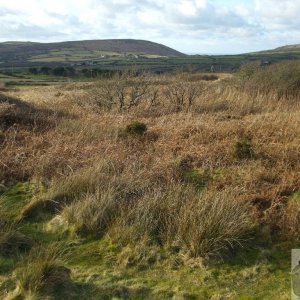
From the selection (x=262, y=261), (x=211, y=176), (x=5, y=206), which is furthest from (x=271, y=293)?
(x=5, y=206)

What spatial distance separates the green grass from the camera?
13.5 feet

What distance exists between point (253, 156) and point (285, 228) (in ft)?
9.50

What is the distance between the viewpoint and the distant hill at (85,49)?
138m

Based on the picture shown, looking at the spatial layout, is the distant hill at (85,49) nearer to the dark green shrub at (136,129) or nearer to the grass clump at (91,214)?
the dark green shrub at (136,129)

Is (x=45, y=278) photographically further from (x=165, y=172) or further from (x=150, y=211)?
(x=165, y=172)

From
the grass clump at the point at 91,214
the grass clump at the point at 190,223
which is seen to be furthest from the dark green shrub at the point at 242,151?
the grass clump at the point at 91,214

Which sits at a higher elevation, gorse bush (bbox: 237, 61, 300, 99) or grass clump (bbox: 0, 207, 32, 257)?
gorse bush (bbox: 237, 61, 300, 99)

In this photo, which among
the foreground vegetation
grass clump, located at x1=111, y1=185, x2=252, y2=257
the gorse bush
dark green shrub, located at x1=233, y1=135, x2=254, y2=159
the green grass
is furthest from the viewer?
the gorse bush

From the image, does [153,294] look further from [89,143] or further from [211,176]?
[89,143]

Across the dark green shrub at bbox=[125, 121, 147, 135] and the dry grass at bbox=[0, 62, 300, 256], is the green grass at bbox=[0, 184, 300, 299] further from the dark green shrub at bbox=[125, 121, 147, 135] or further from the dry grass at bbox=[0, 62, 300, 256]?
the dark green shrub at bbox=[125, 121, 147, 135]

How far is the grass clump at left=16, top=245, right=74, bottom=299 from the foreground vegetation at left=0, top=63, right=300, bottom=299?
11 mm

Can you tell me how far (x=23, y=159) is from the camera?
8.14 metres

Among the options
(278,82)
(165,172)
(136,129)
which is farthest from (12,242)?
(278,82)

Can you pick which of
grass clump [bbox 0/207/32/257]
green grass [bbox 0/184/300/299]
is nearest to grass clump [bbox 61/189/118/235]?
green grass [bbox 0/184/300/299]
